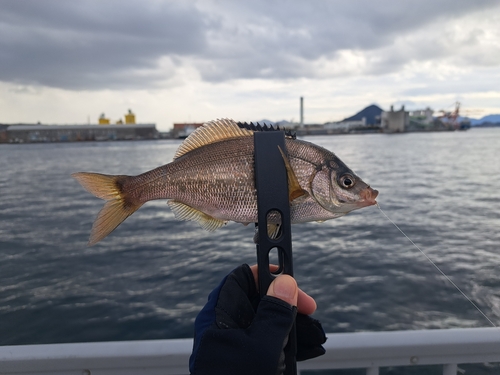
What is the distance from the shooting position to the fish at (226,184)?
1.66 metres

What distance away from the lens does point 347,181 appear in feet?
5.58

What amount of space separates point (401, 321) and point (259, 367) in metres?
7.57

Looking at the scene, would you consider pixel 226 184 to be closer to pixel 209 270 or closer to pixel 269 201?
pixel 269 201

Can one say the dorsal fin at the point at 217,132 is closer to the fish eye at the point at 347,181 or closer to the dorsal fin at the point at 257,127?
the dorsal fin at the point at 257,127

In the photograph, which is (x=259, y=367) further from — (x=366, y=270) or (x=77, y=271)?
(x=77, y=271)

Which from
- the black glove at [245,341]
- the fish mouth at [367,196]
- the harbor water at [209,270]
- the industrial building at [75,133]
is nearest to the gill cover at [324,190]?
the fish mouth at [367,196]

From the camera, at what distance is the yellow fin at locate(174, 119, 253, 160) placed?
5.97 feet

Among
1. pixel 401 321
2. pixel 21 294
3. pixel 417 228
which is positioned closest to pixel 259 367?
pixel 401 321

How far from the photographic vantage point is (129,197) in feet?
5.96

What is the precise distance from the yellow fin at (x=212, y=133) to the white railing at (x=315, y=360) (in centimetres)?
158

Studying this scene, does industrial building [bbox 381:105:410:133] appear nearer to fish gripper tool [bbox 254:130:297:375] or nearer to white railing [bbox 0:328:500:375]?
white railing [bbox 0:328:500:375]

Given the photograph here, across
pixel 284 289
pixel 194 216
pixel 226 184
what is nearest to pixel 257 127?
pixel 226 184

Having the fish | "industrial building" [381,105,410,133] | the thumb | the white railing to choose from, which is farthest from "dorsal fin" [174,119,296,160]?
"industrial building" [381,105,410,133]

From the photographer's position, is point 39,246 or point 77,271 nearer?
point 77,271
